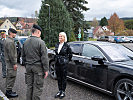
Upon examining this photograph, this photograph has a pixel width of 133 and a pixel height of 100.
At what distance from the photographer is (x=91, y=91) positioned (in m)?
4.59

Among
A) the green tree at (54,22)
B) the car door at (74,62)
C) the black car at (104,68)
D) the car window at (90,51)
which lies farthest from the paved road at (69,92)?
the green tree at (54,22)

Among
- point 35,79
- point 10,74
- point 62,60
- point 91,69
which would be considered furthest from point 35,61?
point 91,69

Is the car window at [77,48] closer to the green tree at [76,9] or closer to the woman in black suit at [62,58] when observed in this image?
the woman in black suit at [62,58]

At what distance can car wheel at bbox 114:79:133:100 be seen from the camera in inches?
132

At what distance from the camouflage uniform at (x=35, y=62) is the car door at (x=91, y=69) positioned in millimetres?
1567

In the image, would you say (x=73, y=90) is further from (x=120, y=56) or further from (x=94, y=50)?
(x=120, y=56)

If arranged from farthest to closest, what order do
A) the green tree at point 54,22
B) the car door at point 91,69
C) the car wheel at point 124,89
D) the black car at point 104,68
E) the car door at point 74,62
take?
the green tree at point 54,22 → the car door at point 74,62 → the car door at point 91,69 → the black car at point 104,68 → the car wheel at point 124,89

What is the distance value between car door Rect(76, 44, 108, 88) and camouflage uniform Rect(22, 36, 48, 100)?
5.14 ft

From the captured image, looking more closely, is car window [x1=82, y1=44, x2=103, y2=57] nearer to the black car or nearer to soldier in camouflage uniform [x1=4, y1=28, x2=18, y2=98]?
the black car

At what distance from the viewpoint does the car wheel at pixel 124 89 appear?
132 inches

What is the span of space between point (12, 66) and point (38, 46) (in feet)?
5.00

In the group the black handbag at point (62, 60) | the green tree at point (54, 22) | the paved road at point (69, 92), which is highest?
the green tree at point (54, 22)

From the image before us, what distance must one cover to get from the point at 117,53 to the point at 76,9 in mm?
26410

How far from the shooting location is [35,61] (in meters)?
3.13
